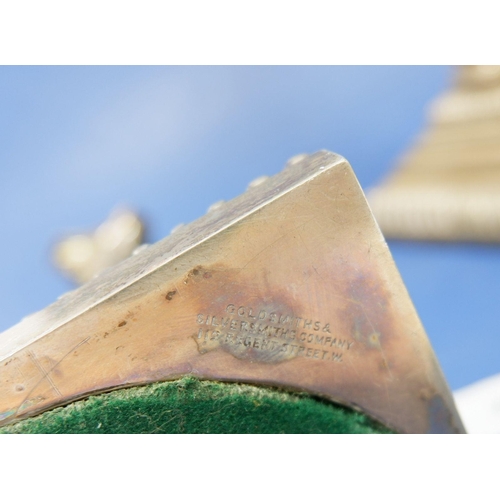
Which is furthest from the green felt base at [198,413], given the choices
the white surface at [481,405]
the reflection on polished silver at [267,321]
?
the white surface at [481,405]

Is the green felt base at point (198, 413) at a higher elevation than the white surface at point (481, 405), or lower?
higher

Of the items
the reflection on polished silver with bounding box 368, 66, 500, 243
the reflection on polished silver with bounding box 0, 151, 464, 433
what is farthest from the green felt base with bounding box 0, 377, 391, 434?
the reflection on polished silver with bounding box 368, 66, 500, 243

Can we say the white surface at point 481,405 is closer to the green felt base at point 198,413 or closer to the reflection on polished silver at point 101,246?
the green felt base at point 198,413

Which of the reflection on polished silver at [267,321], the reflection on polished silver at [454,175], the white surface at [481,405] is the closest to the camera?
the reflection on polished silver at [267,321]

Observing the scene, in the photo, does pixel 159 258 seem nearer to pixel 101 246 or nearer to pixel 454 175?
pixel 101 246

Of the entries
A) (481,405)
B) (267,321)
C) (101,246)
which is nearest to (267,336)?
(267,321)

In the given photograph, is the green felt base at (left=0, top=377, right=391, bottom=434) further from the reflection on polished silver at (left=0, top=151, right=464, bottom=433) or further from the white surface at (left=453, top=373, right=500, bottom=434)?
the white surface at (left=453, top=373, right=500, bottom=434)

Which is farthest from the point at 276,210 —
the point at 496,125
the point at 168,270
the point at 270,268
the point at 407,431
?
the point at 496,125
